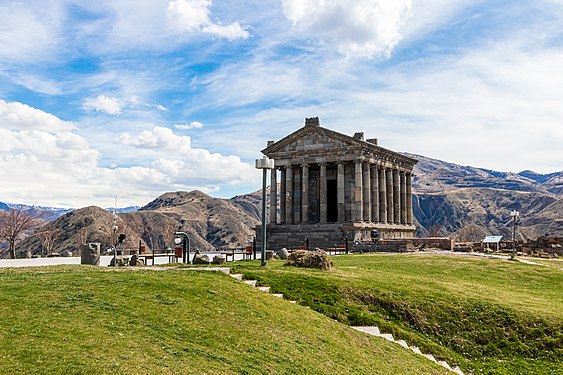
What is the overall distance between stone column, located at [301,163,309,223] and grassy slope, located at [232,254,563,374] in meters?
35.2

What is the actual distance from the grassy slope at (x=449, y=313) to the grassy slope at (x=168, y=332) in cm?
229

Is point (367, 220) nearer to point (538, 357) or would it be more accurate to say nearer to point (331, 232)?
point (331, 232)

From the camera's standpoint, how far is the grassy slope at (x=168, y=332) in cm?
1043

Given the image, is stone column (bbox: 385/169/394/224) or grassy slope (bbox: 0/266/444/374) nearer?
grassy slope (bbox: 0/266/444/374)

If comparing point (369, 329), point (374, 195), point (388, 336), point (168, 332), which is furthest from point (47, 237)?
point (168, 332)

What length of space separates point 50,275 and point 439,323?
14.4 metres

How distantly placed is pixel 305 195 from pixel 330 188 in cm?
585

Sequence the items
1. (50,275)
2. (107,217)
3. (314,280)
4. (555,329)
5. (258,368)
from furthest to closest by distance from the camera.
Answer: (107,217), (314,280), (555,329), (50,275), (258,368)

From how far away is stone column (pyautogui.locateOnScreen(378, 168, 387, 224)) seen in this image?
64181 mm

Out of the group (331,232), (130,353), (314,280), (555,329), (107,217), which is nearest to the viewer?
(130,353)

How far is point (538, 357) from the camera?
18.9 m

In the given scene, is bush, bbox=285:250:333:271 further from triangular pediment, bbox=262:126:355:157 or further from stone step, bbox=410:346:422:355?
triangular pediment, bbox=262:126:355:157

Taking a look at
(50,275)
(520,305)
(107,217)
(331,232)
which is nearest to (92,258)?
(50,275)

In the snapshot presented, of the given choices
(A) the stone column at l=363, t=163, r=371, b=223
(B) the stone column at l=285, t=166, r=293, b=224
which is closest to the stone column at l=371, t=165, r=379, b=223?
(A) the stone column at l=363, t=163, r=371, b=223
